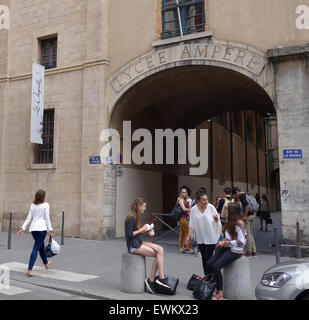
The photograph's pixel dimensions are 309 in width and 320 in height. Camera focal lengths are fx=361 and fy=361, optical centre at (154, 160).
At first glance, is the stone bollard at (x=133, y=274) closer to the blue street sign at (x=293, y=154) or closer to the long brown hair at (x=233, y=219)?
the long brown hair at (x=233, y=219)

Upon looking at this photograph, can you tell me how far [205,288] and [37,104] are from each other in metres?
10.3

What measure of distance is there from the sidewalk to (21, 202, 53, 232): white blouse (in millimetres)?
979

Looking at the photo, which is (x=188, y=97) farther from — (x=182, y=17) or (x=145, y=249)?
(x=145, y=249)

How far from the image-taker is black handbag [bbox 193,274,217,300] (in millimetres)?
5586

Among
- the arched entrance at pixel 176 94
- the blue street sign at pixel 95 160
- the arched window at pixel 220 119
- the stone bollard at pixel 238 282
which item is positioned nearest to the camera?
the stone bollard at pixel 238 282

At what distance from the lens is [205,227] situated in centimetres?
630

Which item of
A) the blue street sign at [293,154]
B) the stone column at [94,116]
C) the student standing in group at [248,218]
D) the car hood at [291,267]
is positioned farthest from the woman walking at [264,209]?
the car hood at [291,267]

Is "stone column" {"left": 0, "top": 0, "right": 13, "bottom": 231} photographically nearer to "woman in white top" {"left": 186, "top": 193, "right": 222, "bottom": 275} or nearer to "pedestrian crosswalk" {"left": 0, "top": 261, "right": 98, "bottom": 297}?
"pedestrian crosswalk" {"left": 0, "top": 261, "right": 98, "bottom": 297}

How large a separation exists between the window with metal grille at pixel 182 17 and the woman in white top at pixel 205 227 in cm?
753

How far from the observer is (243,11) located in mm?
11203

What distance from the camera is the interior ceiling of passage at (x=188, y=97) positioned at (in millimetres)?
12680

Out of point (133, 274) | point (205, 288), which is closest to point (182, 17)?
point (133, 274)
